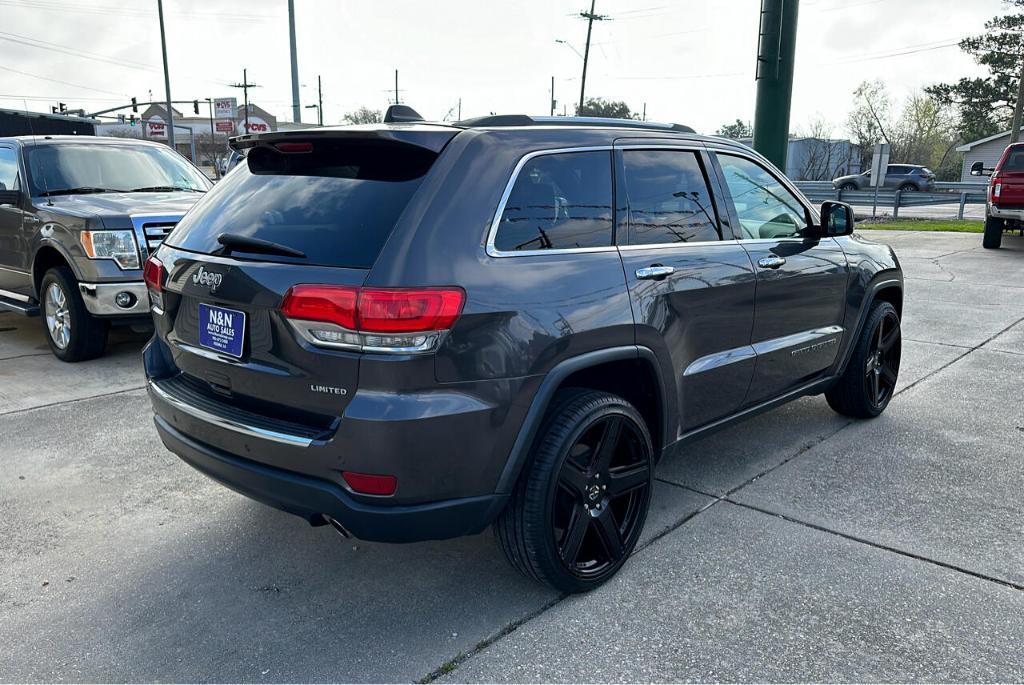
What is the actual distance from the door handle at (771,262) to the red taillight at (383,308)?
195 centimetres

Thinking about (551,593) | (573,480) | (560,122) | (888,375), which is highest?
(560,122)

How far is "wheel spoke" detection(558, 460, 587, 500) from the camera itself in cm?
298

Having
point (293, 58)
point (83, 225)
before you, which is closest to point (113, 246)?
point (83, 225)

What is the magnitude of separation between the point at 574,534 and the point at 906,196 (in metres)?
24.1

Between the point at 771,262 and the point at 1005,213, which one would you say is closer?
the point at 771,262

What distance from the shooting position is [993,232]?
48.2 ft

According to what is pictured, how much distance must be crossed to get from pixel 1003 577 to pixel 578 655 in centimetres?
179

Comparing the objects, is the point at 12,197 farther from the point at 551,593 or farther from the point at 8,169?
the point at 551,593

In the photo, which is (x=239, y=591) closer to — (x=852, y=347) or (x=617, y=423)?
(x=617, y=423)

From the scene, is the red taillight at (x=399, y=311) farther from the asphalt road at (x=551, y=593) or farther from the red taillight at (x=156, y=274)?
the red taillight at (x=156, y=274)

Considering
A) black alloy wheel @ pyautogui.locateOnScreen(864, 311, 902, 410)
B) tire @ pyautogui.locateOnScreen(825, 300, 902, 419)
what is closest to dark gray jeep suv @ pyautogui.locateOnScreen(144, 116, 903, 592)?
tire @ pyautogui.locateOnScreen(825, 300, 902, 419)

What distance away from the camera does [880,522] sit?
3719 mm

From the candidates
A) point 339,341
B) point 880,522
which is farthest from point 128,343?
point 880,522

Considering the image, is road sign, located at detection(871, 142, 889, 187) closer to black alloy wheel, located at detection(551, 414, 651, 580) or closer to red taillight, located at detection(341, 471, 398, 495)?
black alloy wheel, located at detection(551, 414, 651, 580)
